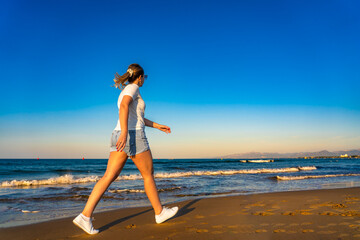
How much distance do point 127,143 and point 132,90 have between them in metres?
0.62

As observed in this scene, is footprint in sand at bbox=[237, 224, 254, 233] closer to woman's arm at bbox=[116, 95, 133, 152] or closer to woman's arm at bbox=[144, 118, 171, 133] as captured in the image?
woman's arm at bbox=[144, 118, 171, 133]

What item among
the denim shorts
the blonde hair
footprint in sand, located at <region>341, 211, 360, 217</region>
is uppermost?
the blonde hair

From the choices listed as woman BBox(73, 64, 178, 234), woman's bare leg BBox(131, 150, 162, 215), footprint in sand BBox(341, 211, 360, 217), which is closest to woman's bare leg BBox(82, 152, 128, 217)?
woman BBox(73, 64, 178, 234)

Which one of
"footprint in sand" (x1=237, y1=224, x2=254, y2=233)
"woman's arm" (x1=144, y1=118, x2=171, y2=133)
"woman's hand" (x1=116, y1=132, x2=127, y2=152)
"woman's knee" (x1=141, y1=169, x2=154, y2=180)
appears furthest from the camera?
"woman's arm" (x1=144, y1=118, x2=171, y2=133)

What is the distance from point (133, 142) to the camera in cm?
312

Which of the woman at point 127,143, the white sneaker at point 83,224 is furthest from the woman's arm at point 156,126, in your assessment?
the white sneaker at point 83,224

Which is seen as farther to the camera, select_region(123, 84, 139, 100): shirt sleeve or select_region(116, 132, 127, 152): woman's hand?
select_region(123, 84, 139, 100): shirt sleeve

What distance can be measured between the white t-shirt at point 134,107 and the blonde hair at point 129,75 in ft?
0.48

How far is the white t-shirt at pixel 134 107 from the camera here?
10.3ft

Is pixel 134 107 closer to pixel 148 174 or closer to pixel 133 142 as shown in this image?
pixel 133 142

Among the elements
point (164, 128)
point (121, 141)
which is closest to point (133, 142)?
point (121, 141)

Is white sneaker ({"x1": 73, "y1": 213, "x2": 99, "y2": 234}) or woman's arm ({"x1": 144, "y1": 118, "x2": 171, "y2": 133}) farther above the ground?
woman's arm ({"x1": 144, "y1": 118, "x2": 171, "y2": 133})

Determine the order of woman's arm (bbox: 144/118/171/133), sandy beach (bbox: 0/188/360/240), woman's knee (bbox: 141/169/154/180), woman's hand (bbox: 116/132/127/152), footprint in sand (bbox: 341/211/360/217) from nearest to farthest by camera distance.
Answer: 1. woman's hand (bbox: 116/132/127/152)
2. sandy beach (bbox: 0/188/360/240)
3. woman's knee (bbox: 141/169/154/180)
4. woman's arm (bbox: 144/118/171/133)
5. footprint in sand (bbox: 341/211/360/217)

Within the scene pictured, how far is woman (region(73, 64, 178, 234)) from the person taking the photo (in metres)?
3.01
